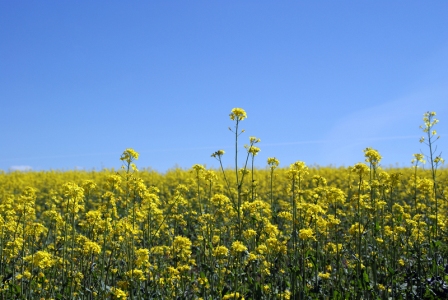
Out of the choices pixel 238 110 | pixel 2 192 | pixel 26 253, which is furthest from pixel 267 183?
pixel 238 110

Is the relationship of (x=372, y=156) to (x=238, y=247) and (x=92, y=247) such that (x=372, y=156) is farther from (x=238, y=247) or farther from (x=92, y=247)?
(x=92, y=247)

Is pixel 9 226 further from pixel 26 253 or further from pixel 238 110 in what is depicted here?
pixel 238 110

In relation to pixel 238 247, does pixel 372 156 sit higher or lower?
higher

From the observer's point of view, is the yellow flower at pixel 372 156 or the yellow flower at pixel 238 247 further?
the yellow flower at pixel 372 156

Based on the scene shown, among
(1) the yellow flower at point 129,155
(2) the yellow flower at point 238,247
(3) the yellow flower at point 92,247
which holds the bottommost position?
(3) the yellow flower at point 92,247

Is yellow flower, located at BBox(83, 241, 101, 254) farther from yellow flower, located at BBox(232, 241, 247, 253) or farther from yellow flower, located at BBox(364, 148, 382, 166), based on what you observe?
yellow flower, located at BBox(364, 148, 382, 166)

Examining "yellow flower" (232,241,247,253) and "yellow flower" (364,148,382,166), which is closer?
"yellow flower" (232,241,247,253)

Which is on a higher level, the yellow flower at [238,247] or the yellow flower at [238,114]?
the yellow flower at [238,114]

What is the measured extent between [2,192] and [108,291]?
12.5m

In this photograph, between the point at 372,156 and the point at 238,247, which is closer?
the point at 238,247

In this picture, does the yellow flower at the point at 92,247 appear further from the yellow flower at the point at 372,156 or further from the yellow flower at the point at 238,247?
the yellow flower at the point at 372,156

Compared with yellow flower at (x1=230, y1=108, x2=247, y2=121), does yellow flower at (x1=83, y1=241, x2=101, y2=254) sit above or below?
below

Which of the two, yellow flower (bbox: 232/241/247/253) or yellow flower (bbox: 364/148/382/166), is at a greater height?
yellow flower (bbox: 364/148/382/166)

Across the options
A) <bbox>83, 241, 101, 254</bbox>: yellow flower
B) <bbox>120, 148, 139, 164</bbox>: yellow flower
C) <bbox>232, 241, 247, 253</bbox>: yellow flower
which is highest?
<bbox>120, 148, 139, 164</bbox>: yellow flower
